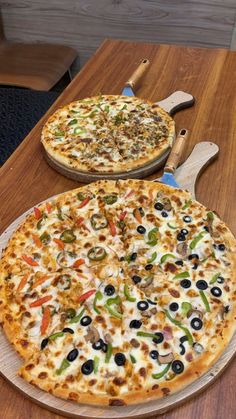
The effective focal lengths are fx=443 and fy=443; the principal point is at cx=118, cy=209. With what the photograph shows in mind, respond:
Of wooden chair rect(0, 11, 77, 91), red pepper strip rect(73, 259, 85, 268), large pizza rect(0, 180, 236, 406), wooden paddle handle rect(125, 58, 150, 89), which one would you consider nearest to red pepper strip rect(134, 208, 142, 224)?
large pizza rect(0, 180, 236, 406)

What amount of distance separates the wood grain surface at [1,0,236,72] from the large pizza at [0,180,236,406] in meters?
2.61

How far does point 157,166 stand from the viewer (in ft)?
5.78

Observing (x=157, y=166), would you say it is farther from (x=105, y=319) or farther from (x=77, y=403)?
(x=77, y=403)

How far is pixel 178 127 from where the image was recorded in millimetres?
1996

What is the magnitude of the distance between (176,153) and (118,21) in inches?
104

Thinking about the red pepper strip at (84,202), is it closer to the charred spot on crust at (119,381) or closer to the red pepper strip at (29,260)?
the red pepper strip at (29,260)

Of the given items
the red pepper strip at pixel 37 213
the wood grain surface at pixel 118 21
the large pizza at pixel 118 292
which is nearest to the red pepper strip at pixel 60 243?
the large pizza at pixel 118 292

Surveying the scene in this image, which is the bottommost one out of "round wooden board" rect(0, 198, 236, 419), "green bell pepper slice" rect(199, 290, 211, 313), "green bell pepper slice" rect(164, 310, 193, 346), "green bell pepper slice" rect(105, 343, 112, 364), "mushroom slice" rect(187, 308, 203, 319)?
"round wooden board" rect(0, 198, 236, 419)

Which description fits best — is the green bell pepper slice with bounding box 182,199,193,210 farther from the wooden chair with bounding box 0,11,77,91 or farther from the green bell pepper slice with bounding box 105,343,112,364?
the wooden chair with bounding box 0,11,77,91

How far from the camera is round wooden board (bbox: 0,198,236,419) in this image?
105 cm

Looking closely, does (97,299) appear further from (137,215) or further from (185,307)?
(137,215)

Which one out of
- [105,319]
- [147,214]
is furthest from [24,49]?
[105,319]

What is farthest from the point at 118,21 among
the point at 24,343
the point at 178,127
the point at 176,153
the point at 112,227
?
the point at 24,343

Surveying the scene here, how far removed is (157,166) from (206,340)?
80 centimetres
